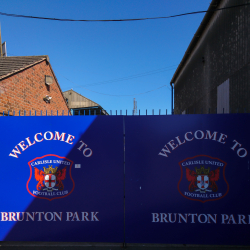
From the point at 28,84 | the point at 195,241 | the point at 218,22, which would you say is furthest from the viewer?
the point at 28,84

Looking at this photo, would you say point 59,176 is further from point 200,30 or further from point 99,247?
point 200,30

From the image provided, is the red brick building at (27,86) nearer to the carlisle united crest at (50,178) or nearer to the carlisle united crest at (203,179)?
the carlisle united crest at (50,178)

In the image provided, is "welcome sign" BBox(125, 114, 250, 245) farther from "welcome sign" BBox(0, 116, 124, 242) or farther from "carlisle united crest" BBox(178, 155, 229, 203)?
"welcome sign" BBox(0, 116, 124, 242)

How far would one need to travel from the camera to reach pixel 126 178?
120 inches

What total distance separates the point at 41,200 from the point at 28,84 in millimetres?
6217

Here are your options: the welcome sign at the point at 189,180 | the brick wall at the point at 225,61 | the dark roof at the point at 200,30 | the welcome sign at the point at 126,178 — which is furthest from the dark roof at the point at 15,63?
the dark roof at the point at 200,30

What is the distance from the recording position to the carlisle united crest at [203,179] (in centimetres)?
296

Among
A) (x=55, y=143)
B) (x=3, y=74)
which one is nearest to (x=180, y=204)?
(x=55, y=143)

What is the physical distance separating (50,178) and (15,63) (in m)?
7.07

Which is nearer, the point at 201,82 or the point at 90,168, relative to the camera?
the point at 90,168

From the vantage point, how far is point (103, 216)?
119 inches

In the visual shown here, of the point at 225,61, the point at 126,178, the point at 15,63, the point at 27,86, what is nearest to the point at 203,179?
the point at 126,178

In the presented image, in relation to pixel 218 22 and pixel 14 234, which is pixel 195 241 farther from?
pixel 218 22

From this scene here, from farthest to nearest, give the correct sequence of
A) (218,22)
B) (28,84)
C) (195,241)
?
(28,84), (218,22), (195,241)
